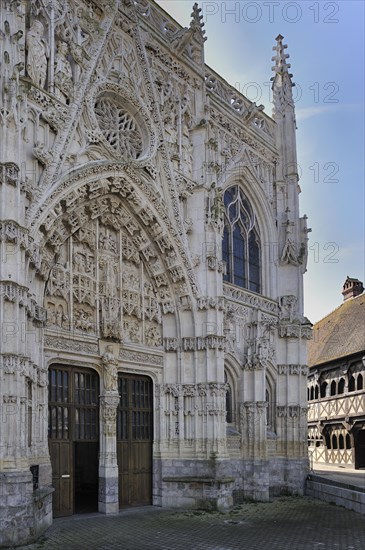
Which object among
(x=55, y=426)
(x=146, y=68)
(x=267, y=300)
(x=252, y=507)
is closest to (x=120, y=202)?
(x=146, y=68)

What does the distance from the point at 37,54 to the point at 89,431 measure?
8792 millimetres

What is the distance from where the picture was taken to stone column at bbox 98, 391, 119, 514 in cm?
1569

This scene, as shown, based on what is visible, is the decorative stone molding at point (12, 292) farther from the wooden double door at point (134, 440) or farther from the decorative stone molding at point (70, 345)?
the wooden double door at point (134, 440)

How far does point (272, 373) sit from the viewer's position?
22.1 metres

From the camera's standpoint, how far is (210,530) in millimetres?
14461

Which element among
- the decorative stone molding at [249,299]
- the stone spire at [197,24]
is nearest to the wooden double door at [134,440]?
the decorative stone molding at [249,299]

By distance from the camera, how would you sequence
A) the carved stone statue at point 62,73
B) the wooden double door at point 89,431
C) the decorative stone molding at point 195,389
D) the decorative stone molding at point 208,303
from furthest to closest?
the decorative stone molding at point 208,303
the decorative stone molding at point 195,389
the carved stone statue at point 62,73
the wooden double door at point 89,431

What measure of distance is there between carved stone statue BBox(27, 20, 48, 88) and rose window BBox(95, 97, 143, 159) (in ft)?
7.53

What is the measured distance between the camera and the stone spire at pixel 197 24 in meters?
20.7

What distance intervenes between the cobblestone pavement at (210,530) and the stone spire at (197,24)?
13.9m

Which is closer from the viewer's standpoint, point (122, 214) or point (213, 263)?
point (122, 214)

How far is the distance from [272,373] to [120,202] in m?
8.44

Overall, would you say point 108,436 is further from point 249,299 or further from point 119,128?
point 119,128

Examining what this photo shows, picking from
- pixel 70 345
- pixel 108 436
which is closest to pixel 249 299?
pixel 108 436
